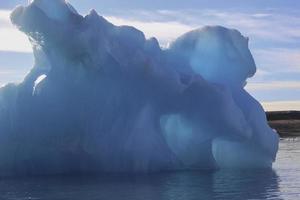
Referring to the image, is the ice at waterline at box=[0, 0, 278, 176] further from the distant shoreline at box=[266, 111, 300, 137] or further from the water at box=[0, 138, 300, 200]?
the distant shoreline at box=[266, 111, 300, 137]

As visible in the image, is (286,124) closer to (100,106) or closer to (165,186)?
(100,106)

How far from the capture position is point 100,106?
64.3ft

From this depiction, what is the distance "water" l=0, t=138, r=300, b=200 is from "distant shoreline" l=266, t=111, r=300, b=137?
3865 cm

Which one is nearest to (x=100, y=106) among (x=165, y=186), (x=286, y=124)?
(x=165, y=186)

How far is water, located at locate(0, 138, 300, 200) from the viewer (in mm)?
14836

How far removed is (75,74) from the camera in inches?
776

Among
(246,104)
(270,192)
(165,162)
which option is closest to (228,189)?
(270,192)

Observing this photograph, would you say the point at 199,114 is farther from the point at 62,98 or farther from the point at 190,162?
the point at 62,98

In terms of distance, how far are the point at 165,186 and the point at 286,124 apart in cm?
5325

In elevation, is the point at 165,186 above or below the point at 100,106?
below

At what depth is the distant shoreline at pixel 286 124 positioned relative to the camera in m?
59.3

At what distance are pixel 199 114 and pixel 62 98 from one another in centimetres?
429

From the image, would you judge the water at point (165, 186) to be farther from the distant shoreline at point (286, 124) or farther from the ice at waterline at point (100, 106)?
the distant shoreline at point (286, 124)

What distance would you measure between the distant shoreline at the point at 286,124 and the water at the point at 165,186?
38.6m
